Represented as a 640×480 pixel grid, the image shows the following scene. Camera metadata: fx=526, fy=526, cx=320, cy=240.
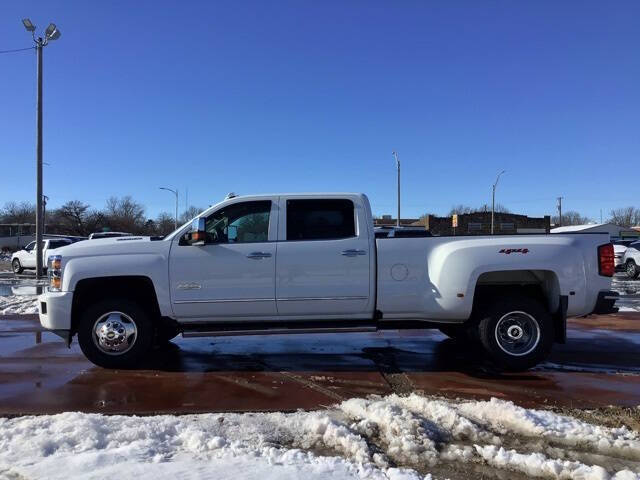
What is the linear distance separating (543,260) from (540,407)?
1.79 meters

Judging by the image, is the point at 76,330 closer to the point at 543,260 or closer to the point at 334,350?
the point at 334,350

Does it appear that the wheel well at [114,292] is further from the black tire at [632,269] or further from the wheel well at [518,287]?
the black tire at [632,269]

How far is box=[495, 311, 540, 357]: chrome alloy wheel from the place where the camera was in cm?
614

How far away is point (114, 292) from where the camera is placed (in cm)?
627

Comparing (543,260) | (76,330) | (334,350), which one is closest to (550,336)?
(543,260)

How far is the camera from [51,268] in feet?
20.1

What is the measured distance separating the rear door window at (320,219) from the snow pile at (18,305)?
763 centimetres

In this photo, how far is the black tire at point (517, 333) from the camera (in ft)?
20.0

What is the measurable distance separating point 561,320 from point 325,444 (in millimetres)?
3562

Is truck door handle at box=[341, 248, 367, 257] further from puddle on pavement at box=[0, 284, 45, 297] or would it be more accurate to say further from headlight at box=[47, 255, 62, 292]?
puddle on pavement at box=[0, 284, 45, 297]

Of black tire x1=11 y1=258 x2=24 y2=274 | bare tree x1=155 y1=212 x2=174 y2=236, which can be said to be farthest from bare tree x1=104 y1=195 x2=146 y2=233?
black tire x1=11 y1=258 x2=24 y2=274

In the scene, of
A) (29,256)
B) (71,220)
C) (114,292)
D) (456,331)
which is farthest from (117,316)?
(71,220)

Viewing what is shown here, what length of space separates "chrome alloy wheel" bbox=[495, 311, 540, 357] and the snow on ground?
5.08ft

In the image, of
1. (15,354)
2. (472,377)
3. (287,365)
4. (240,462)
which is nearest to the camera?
(240,462)
